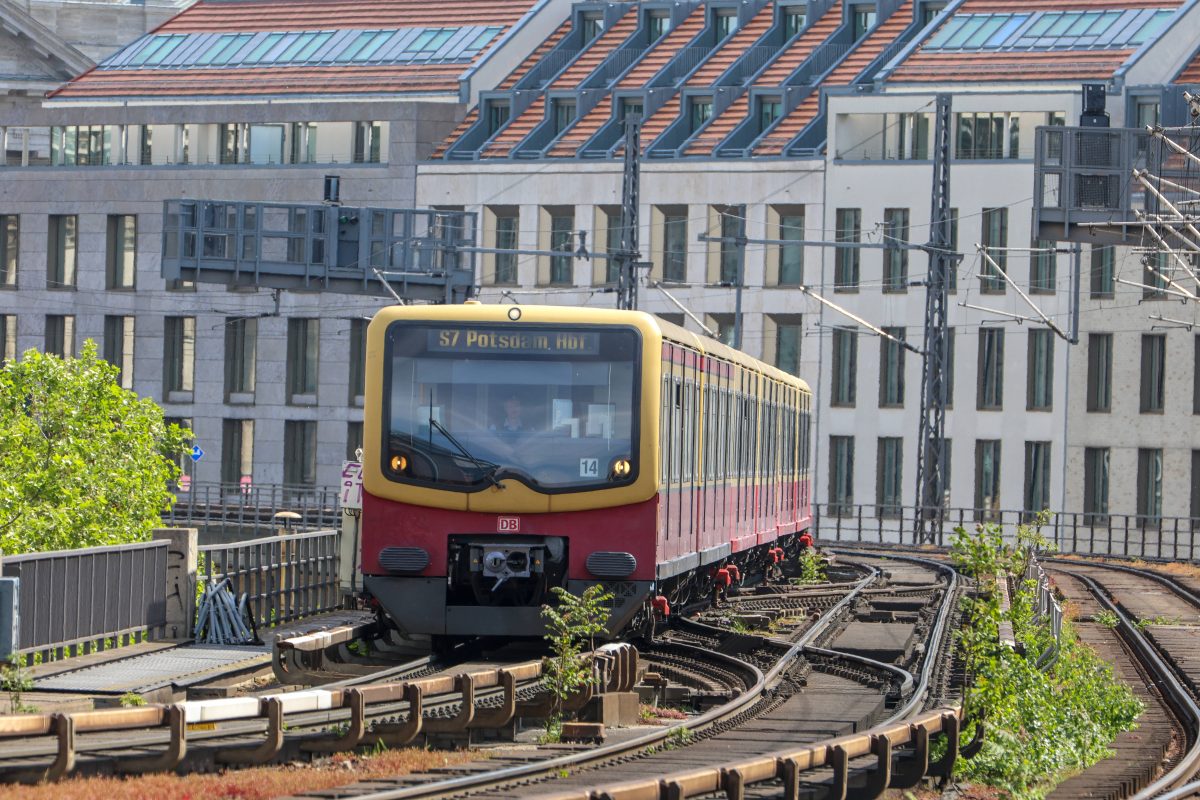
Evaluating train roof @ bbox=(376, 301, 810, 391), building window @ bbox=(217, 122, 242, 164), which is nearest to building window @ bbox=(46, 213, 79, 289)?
building window @ bbox=(217, 122, 242, 164)

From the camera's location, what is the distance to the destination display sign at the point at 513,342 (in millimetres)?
20719

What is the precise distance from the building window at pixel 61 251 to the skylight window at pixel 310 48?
5.51 metres

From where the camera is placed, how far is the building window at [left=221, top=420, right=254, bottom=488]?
76688mm

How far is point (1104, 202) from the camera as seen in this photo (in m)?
40.9

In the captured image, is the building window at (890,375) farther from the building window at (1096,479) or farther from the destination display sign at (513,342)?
the destination display sign at (513,342)

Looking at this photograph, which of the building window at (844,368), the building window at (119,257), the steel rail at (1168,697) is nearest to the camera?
the steel rail at (1168,697)

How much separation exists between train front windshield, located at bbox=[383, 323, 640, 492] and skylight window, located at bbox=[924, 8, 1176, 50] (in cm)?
4863

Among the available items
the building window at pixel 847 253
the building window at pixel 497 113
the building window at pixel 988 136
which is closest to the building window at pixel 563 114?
the building window at pixel 497 113

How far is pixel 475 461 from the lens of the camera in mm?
20641

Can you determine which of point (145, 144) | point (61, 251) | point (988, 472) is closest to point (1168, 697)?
point (988, 472)

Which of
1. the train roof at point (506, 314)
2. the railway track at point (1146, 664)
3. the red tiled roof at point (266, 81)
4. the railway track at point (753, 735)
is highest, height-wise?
the red tiled roof at point (266, 81)

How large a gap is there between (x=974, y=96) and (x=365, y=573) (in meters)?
48.2

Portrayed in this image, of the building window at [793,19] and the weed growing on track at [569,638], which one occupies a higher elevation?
the building window at [793,19]

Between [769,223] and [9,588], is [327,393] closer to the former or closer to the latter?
[769,223]
